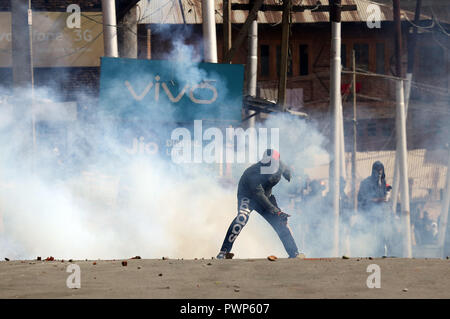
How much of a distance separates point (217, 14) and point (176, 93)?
9877mm

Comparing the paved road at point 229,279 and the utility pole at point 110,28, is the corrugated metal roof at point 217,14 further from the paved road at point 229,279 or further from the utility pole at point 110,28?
the paved road at point 229,279

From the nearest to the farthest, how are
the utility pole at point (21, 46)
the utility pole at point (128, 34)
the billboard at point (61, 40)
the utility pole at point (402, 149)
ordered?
1. the utility pole at point (128, 34)
2. the utility pole at point (21, 46)
3. the utility pole at point (402, 149)
4. the billboard at point (61, 40)

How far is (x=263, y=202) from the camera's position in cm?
1103

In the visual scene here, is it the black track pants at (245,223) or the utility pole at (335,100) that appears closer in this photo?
the black track pants at (245,223)

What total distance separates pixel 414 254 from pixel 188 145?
682 cm

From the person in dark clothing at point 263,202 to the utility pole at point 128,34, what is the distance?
3.69 metres

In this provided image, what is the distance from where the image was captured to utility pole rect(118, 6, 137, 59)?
13.6 meters

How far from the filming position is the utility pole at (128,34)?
1355 centimetres

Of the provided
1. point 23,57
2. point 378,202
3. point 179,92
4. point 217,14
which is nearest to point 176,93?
point 179,92

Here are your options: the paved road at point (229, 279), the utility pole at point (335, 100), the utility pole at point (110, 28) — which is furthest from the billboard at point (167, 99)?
the paved road at point (229, 279)

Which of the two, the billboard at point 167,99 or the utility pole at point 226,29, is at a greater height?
the utility pole at point 226,29

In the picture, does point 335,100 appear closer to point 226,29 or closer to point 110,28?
point 226,29

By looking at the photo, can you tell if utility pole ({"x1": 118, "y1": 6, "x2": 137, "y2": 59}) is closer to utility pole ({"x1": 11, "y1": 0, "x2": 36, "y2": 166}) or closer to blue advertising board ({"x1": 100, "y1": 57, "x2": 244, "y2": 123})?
blue advertising board ({"x1": 100, "y1": 57, "x2": 244, "y2": 123})

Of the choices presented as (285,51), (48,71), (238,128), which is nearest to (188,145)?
(238,128)
